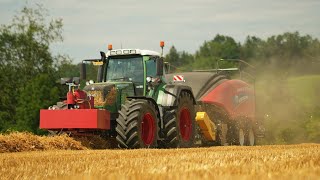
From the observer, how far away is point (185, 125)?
556 inches

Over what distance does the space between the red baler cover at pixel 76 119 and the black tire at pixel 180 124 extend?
5.25ft

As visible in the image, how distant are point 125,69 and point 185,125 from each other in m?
2.10

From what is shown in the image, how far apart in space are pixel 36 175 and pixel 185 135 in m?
9.65

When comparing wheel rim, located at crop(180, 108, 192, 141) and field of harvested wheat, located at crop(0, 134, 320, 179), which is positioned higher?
field of harvested wheat, located at crop(0, 134, 320, 179)

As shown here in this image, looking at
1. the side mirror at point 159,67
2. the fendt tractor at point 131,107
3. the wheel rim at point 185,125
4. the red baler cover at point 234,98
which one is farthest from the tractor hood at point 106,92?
the red baler cover at point 234,98

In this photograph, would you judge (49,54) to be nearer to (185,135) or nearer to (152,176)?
(185,135)

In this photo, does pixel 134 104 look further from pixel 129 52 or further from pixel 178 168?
pixel 178 168

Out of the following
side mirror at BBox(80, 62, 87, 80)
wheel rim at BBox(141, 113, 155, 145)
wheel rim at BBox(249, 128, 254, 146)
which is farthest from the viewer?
wheel rim at BBox(249, 128, 254, 146)

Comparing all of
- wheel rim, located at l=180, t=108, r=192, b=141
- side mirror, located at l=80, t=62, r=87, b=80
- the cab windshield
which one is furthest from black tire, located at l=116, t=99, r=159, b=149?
wheel rim, located at l=180, t=108, r=192, b=141

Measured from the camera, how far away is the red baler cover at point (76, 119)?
1149cm

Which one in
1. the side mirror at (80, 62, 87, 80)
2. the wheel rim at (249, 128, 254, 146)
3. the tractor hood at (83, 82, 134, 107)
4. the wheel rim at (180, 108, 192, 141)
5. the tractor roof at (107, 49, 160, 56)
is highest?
the tractor roof at (107, 49, 160, 56)

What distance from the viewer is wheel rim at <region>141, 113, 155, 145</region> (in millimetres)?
12328

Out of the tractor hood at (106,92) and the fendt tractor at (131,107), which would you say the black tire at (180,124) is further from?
the tractor hood at (106,92)

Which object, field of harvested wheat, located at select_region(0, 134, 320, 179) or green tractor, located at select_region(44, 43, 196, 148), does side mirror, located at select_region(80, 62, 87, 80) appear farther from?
field of harvested wheat, located at select_region(0, 134, 320, 179)
